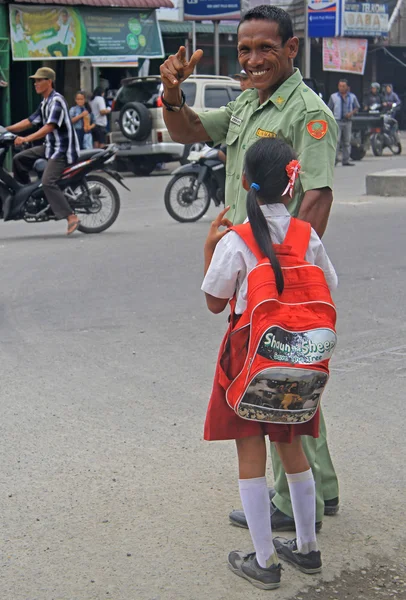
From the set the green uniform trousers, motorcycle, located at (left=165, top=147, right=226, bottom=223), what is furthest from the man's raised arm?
motorcycle, located at (left=165, top=147, right=226, bottom=223)

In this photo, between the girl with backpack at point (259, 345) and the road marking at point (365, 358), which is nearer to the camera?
the girl with backpack at point (259, 345)

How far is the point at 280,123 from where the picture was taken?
3.49 metres

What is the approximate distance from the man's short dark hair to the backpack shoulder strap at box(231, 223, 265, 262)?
77 centimetres

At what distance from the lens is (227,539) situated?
3.61 metres

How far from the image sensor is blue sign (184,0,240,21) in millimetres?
25781

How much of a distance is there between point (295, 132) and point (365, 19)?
32.8m

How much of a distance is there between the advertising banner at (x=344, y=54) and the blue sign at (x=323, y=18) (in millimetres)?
2478

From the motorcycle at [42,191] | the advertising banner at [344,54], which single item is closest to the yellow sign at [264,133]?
the motorcycle at [42,191]

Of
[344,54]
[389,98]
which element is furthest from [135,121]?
[344,54]

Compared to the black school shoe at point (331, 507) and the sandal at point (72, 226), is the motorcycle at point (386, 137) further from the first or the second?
the black school shoe at point (331, 507)

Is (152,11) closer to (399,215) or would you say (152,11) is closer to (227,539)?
(399,215)

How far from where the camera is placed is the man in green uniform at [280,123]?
11.3 feet

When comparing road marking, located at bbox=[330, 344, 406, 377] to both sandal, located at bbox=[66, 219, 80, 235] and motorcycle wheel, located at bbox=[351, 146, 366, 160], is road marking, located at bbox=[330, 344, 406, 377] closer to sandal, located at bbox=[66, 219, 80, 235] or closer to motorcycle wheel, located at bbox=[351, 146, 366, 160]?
sandal, located at bbox=[66, 219, 80, 235]

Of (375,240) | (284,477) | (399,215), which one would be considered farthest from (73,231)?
(284,477)
